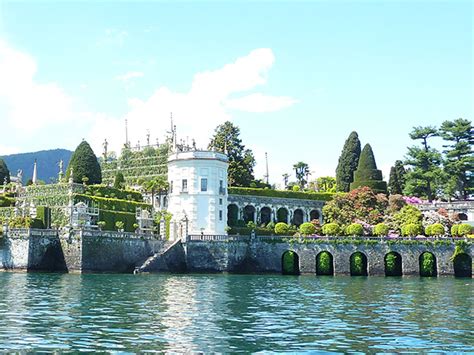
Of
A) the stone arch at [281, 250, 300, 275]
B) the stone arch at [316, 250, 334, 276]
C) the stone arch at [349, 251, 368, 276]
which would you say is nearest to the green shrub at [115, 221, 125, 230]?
the stone arch at [281, 250, 300, 275]

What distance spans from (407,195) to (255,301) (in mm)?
67469

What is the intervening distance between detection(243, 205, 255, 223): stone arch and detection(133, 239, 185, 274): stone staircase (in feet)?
69.2

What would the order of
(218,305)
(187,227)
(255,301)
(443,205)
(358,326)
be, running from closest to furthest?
(358,326) → (218,305) → (255,301) → (187,227) → (443,205)

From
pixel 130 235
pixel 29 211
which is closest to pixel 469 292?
pixel 130 235

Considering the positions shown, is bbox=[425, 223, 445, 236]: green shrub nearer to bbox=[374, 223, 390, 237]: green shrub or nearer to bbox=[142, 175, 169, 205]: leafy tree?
bbox=[374, 223, 390, 237]: green shrub

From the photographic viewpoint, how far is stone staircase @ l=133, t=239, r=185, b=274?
65.1 meters

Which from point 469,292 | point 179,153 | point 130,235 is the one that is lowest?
point 469,292

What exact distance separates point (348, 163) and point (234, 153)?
721 inches

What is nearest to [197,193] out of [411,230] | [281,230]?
[281,230]

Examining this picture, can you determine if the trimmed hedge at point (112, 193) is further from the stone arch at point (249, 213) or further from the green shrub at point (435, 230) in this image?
the green shrub at point (435, 230)

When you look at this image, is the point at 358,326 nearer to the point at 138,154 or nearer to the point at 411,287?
the point at 411,287

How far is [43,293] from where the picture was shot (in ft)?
129

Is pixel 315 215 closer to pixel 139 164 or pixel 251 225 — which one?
pixel 251 225

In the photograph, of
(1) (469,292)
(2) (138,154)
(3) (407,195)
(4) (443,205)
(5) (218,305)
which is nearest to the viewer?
(5) (218,305)
